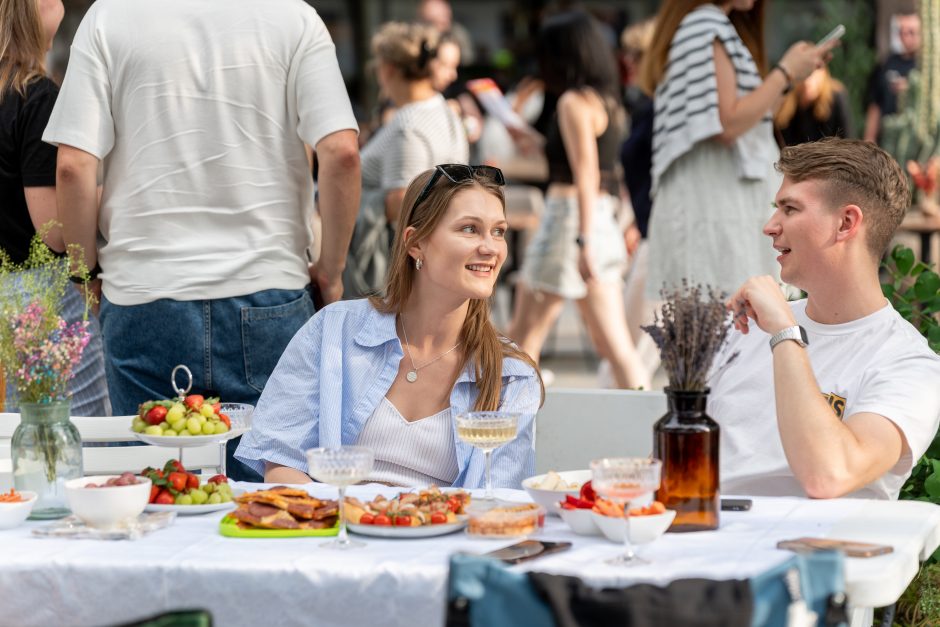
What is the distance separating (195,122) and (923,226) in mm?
4248

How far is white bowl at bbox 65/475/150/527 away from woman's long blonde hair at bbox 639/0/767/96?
2.79 metres

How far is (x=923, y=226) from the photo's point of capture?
6.66 m

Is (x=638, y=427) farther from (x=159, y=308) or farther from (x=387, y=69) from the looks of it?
(x=387, y=69)

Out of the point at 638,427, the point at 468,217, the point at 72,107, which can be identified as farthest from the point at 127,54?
the point at 638,427

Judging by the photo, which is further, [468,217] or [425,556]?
[468,217]

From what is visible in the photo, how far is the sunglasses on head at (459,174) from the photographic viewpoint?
3.13 metres

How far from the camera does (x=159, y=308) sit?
3504mm

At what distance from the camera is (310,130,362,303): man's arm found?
3.53 metres

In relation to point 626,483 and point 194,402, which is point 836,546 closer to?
point 626,483

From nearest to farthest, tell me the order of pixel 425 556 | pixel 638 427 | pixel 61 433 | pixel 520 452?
pixel 425 556, pixel 61 433, pixel 520 452, pixel 638 427

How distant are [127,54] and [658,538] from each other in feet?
6.50

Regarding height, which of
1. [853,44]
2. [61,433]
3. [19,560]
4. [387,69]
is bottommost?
[19,560]

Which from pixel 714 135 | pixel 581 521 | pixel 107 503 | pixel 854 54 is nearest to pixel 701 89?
pixel 714 135

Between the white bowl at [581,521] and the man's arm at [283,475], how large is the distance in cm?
84
